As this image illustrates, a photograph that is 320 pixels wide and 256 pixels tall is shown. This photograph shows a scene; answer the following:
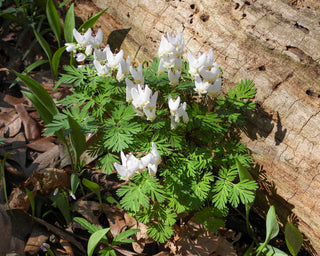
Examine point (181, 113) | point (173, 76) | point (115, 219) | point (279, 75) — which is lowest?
point (115, 219)

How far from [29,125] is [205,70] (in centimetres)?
Answer: 260

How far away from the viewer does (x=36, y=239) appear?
3.11 metres

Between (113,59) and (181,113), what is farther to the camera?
(113,59)

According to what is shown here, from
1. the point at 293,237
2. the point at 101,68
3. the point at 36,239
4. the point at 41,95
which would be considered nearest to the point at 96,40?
the point at 101,68

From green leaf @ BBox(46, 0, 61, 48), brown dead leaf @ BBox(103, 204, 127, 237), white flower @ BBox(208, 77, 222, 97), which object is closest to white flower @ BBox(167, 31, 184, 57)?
white flower @ BBox(208, 77, 222, 97)

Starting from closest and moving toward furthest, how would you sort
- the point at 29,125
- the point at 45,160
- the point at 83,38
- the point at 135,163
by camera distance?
the point at 135,163
the point at 83,38
the point at 45,160
the point at 29,125

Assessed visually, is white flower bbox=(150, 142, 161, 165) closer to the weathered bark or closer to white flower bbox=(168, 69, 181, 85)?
white flower bbox=(168, 69, 181, 85)

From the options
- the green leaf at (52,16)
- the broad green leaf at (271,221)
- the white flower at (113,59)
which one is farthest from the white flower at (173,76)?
the green leaf at (52,16)

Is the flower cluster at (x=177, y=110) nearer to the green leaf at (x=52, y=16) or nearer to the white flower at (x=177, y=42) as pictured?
the white flower at (x=177, y=42)

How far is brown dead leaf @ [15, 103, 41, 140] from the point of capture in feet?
13.3

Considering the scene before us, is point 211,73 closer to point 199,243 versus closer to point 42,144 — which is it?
point 199,243

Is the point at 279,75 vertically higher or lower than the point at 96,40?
higher

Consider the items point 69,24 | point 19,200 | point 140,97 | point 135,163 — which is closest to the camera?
point 135,163

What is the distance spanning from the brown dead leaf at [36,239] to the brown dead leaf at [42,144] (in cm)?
103
